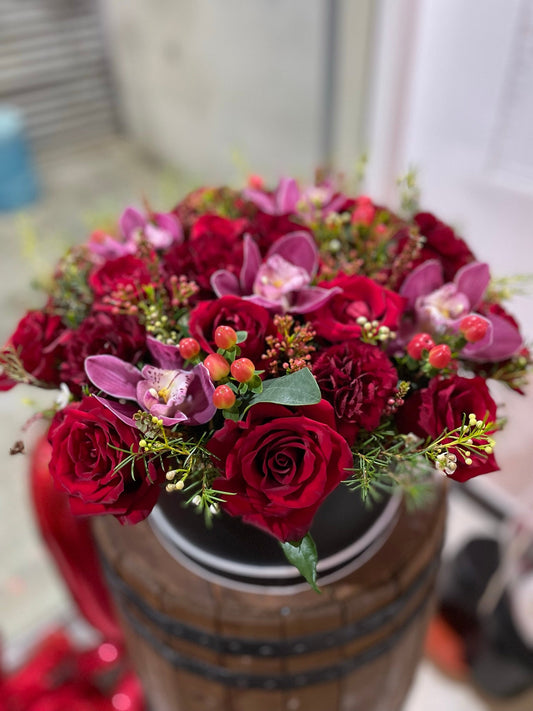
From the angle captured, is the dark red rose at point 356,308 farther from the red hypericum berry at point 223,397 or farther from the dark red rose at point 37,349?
the dark red rose at point 37,349

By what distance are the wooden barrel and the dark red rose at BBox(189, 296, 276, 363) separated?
32 cm

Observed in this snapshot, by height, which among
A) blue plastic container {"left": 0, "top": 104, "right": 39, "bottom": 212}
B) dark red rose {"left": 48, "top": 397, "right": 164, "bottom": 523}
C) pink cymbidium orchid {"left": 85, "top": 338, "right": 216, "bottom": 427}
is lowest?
blue plastic container {"left": 0, "top": 104, "right": 39, "bottom": 212}

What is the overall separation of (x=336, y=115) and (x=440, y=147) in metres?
0.62

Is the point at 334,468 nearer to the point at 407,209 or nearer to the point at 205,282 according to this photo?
the point at 205,282

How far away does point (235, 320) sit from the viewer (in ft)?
1.77

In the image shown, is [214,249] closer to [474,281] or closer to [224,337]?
[224,337]

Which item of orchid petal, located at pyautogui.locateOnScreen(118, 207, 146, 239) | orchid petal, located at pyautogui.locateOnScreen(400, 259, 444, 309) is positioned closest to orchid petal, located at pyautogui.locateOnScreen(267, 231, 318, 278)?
orchid petal, located at pyautogui.locateOnScreen(400, 259, 444, 309)

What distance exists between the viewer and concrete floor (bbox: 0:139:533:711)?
1.36m

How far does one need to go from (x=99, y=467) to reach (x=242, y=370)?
15 centimetres

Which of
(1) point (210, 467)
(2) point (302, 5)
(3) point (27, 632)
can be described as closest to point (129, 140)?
(2) point (302, 5)

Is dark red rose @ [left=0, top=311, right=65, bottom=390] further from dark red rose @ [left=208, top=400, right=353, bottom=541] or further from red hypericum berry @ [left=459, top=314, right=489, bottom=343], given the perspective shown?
red hypericum berry @ [left=459, top=314, right=489, bottom=343]

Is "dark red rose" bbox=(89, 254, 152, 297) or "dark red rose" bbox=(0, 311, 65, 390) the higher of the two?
"dark red rose" bbox=(89, 254, 152, 297)

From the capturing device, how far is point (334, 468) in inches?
18.7

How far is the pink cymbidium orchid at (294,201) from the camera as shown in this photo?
76 cm
